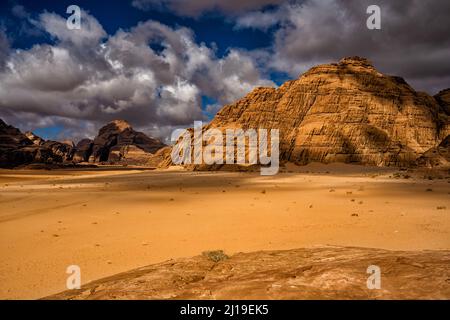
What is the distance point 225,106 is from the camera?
93.8 m

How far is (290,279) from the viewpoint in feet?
15.5

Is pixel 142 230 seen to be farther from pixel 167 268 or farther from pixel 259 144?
pixel 259 144

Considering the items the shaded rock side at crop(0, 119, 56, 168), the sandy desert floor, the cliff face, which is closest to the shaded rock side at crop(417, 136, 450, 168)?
the sandy desert floor

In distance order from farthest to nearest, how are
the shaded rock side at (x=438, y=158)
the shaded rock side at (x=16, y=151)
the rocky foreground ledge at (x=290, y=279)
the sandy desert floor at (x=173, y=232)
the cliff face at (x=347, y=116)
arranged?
the shaded rock side at (x=16, y=151), the cliff face at (x=347, y=116), the shaded rock side at (x=438, y=158), the sandy desert floor at (x=173, y=232), the rocky foreground ledge at (x=290, y=279)

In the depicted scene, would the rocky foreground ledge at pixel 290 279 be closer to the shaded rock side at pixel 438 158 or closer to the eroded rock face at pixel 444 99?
the shaded rock side at pixel 438 158

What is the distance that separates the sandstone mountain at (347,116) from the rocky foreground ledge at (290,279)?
69.8 m

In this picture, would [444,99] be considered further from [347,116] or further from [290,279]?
[290,279]

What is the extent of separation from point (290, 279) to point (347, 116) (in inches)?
3142

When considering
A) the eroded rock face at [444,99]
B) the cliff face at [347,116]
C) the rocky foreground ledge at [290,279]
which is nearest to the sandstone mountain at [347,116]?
the cliff face at [347,116]

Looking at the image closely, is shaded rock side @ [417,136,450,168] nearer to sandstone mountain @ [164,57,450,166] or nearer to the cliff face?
sandstone mountain @ [164,57,450,166]

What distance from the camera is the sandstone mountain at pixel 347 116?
241 ft

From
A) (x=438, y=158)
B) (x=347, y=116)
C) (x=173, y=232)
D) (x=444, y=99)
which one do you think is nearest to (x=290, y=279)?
(x=173, y=232)

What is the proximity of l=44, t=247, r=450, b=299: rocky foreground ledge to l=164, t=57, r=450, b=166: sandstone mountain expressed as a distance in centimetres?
6980

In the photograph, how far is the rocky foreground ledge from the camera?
4.02 meters
